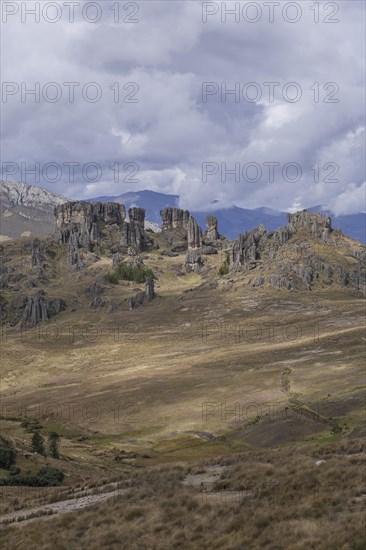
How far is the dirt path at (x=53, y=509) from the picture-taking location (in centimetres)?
2516

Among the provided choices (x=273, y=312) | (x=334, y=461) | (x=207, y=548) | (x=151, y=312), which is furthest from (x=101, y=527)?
(x=151, y=312)

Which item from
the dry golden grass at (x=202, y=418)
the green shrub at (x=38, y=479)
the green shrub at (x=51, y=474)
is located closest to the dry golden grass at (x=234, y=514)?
the dry golden grass at (x=202, y=418)

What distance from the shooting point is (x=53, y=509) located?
85.7 ft

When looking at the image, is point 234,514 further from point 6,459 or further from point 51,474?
point 6,459

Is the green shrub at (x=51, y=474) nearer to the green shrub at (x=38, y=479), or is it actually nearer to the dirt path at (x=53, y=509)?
the green shrub at (x=38, y=479)

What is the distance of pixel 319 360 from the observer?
326 ft

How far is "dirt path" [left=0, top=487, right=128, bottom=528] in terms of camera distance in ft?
82.5

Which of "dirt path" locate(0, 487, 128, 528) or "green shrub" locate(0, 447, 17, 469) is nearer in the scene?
"dirt path" locate(0, 487, 128, 528)

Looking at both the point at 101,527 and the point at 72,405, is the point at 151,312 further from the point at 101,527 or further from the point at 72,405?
the point at 101,527

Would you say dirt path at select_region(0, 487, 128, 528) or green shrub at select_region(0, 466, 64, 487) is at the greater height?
dirt path at select_region(0, 487, 128, 528)

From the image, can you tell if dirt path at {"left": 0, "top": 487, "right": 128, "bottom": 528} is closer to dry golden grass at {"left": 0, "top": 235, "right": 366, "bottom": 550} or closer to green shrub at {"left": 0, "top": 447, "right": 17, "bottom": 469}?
dry golden grass at {"left": 0, "top": 235, "right": 366, "bottom": 550}

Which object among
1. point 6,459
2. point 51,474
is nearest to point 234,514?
point 51,474

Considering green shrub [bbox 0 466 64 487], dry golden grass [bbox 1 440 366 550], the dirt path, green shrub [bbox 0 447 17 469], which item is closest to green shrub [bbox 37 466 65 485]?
green shrub [bbox 0 466 64 487]

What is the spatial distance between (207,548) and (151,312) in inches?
7031
